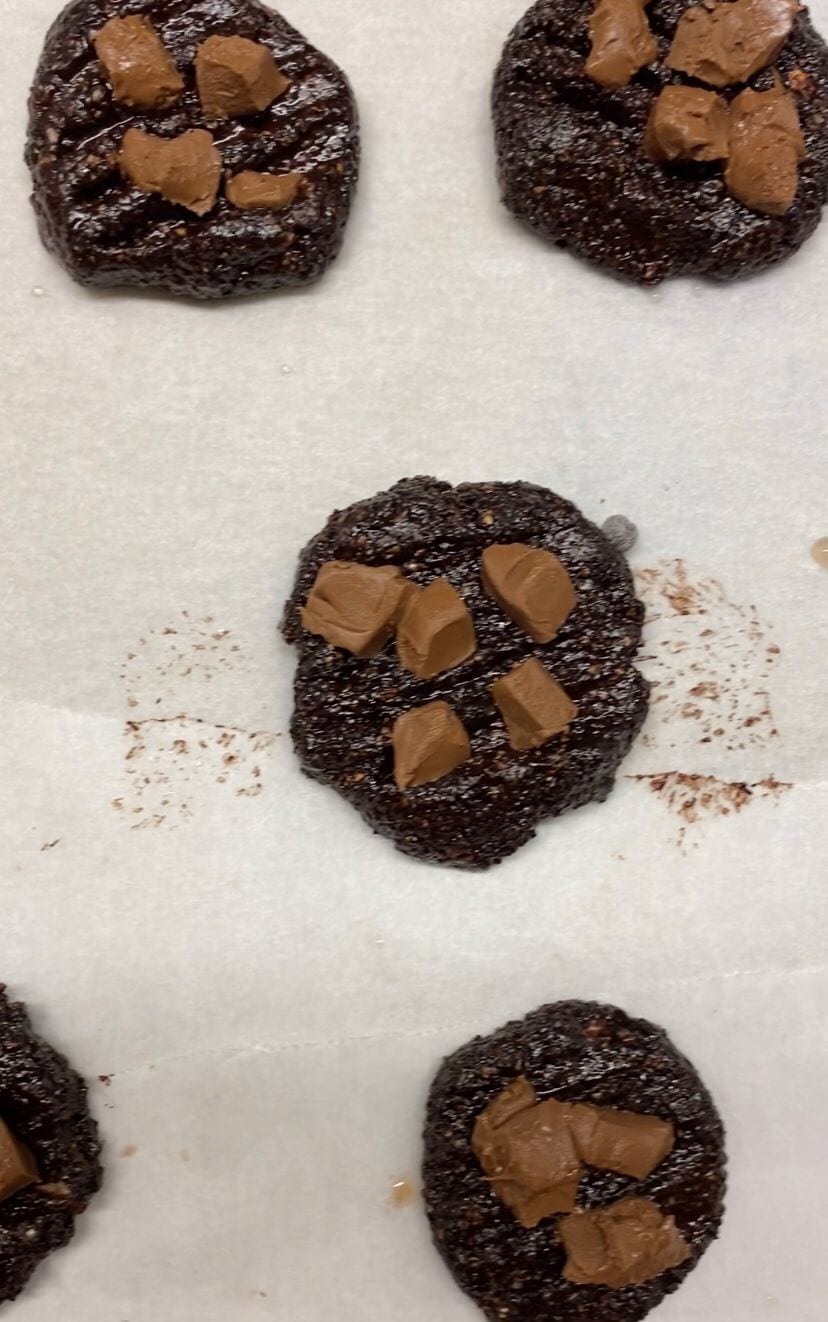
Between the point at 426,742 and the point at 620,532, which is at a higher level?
the point at 620,532

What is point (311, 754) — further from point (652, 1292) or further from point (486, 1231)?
point (652, 1292)

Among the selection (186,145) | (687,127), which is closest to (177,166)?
(186,145)

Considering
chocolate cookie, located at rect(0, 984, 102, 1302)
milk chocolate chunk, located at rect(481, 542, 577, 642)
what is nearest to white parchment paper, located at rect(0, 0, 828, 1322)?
chocolate cookie, located at rect(0, 984, 102, 1302)

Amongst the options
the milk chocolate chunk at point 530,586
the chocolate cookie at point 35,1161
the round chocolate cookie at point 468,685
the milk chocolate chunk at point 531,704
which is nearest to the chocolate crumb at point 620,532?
the round chocolate cookie at point 468,685

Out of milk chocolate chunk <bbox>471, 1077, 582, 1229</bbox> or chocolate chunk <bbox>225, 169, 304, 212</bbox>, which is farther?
chocolate chunk <bbox>225, 169, 304, 212</bbox>

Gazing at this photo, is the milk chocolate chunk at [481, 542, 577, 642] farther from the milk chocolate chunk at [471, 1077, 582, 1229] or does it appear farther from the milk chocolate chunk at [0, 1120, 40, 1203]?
the milk chocolate chunk at [0, 1120, 40, 1203]

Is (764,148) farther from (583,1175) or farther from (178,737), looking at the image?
(583,1175)
